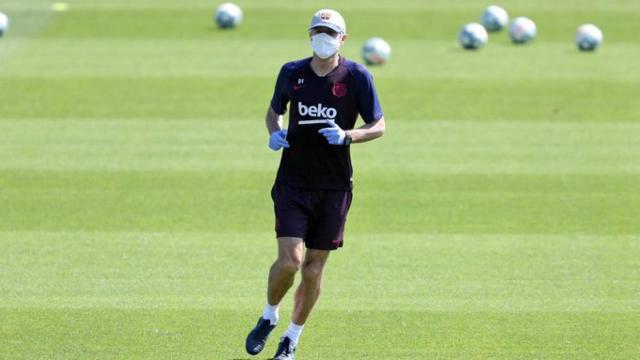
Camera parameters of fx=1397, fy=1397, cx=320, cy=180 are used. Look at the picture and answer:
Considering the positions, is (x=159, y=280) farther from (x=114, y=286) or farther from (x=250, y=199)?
(x=250, y=199)

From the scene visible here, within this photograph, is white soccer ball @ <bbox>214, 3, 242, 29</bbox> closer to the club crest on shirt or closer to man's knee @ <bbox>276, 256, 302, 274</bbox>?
the club crest on shirt

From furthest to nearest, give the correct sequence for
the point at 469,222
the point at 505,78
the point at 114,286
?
the point at 505,78
the point at 469,222
the point at 114,286

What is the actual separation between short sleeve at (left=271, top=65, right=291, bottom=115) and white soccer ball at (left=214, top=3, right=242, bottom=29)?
15.1 metres

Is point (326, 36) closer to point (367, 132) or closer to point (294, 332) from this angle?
point (367, 132)

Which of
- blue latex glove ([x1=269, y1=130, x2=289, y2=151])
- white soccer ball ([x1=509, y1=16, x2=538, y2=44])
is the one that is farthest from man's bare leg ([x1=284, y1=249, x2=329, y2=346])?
white soccer ball ([x1=509, y1=16, x2=538, y2=44])

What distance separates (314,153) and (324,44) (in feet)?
2.55

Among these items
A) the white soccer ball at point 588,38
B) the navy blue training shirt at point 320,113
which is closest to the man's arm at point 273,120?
the navy blue training shirt at point 320,113

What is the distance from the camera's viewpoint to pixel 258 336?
32.7ft

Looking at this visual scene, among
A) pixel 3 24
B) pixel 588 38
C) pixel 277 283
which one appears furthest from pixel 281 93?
pixel 3 24

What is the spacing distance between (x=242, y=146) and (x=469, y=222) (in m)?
4.09

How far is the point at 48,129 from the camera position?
18000mm

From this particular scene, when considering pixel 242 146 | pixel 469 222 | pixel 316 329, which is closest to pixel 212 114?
pixel 242 146

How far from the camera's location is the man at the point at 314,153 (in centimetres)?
967

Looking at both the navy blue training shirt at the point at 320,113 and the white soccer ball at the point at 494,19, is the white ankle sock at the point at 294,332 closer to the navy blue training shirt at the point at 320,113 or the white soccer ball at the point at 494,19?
the navy blue training shirt at the point at 320,113
